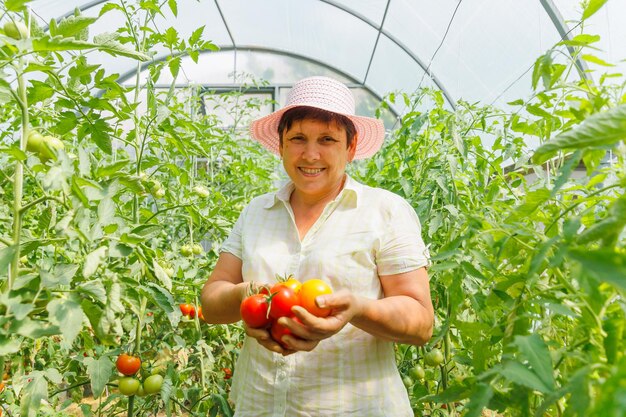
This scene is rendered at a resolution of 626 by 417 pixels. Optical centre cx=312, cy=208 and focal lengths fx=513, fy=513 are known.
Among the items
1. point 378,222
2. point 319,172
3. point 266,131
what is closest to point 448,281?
point 378,222

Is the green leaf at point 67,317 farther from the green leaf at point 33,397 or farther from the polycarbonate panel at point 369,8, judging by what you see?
the polycarbonate panel at point 369,8

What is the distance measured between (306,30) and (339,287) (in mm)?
7921

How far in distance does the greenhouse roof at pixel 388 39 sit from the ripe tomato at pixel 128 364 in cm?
136

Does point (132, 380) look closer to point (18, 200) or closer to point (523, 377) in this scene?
point (18, 200)

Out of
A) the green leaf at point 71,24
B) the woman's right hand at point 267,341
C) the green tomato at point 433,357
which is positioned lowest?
the green tomato at point 433,357

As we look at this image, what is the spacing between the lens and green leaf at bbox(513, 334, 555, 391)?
606mm

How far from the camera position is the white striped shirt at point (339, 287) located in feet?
4.14

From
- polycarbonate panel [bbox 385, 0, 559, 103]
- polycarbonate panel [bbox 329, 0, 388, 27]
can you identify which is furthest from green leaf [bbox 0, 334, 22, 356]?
polycarbonate panel [bbox 329, 0, 388, 27]

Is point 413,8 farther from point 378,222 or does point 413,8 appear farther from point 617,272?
point 617,272

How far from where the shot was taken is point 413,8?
616 centimetres

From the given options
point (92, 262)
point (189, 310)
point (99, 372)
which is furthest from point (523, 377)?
point (189, 310)

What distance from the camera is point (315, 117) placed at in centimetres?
143

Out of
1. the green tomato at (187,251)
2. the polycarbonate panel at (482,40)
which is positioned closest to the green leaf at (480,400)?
the green tomato at (187,251)

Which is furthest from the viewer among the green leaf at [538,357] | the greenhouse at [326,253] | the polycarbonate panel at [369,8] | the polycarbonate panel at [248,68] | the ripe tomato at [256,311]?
the polycarbonate panel at [248,68]
